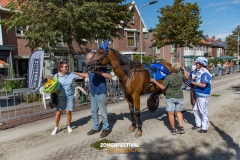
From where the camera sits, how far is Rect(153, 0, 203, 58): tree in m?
18.6

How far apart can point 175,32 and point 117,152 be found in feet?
56.4

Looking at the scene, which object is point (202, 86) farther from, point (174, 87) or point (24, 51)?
point (24, 51)

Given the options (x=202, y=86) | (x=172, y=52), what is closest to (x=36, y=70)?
(x=202, y=86)

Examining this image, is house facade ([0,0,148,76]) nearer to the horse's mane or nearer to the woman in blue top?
the woman in blue top

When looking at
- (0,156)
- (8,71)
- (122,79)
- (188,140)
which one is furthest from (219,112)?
(8,71)

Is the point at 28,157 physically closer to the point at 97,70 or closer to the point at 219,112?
the point at 97,70

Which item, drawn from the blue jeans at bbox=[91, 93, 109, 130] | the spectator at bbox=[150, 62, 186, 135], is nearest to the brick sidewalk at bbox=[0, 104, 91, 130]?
the blue jeans at bbox=[91, 93, 109, 130]

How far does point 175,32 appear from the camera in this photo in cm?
1872

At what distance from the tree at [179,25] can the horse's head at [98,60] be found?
15933mm

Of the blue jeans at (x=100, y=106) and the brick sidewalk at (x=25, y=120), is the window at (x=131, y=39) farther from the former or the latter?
the blue jeans at (x=100, y=106)

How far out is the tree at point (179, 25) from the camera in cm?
1858

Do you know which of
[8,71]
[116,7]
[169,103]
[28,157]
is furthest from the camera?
[8,71]

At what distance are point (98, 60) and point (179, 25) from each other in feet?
55.6

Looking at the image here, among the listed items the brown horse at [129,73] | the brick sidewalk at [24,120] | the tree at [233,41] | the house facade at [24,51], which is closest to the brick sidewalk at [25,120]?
the brick sidewalk at [24,120]
